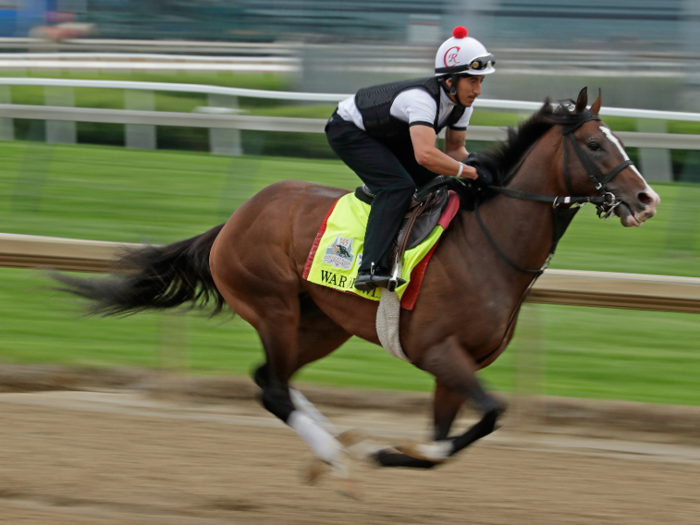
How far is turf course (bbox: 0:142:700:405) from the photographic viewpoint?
5.54m

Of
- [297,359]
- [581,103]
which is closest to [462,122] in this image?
[581,103]

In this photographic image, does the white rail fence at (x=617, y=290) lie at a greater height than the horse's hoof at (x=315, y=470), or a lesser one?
greater

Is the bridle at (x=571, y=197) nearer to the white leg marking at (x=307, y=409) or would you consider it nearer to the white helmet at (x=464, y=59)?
the white helmet at (x=464, y=59)

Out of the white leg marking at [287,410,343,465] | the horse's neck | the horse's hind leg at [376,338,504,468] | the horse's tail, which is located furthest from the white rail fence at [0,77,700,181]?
the horse's hind leg at [376,338,504,468]

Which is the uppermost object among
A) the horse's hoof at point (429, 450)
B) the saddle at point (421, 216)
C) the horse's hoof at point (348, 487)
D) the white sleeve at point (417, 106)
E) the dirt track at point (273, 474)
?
the white sleeve at point (417, 106)

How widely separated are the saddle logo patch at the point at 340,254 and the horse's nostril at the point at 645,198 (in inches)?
50.0

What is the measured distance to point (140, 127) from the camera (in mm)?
9297

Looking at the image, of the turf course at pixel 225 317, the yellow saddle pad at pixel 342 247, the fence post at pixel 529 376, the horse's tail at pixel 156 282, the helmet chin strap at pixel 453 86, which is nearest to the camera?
the helmet chin strap at pixel 453 86

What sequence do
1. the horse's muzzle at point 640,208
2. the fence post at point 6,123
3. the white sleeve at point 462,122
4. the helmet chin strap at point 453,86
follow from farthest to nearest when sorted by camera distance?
the fence post at point 6,123, the white sleeve at point 462,122, the helmet chin strap at point 453,86, the horse's muzzle at point 640,208

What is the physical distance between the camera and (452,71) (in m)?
3.76

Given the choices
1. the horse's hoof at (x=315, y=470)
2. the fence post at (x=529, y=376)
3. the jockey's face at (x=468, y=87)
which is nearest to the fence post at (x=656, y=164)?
the fence post at (x=529, y=376)

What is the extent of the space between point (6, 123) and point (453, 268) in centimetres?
687

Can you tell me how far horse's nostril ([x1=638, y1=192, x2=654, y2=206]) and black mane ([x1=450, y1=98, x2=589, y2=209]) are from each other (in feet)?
1.68

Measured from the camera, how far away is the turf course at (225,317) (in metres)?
5.54
